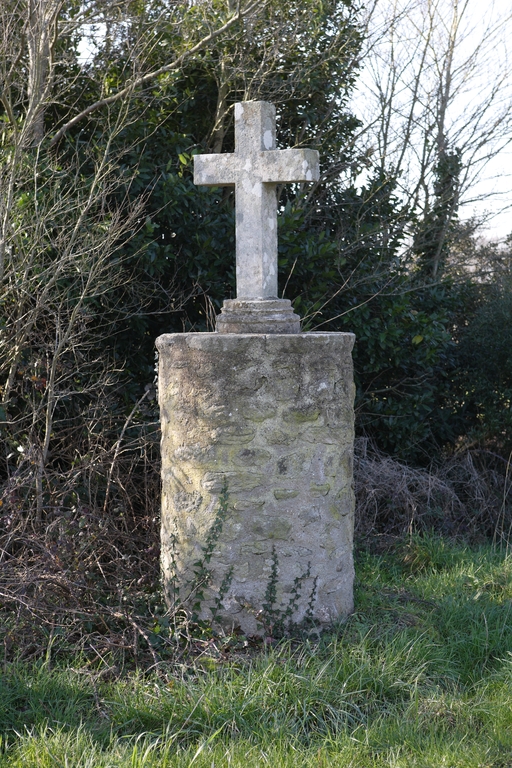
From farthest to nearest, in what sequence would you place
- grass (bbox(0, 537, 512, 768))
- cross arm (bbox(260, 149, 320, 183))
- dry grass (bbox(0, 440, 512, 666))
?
cross arm (bbox(260, 149, 320, 183))
dry grass (bbox(0, 440, 512, 666))
grass (bbox(0, 537, 512, 768))

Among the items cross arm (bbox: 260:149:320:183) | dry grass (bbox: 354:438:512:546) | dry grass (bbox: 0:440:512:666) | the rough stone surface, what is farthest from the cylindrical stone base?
dry grass (bbox: 354:438:512:546)

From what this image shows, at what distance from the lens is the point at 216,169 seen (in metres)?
4.54

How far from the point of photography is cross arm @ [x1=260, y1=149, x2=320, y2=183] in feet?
14.2

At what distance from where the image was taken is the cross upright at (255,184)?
A: 4418mm

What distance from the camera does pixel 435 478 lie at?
6949 millimetres

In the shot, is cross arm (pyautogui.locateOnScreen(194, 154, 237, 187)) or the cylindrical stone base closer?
the cylindrical stone base

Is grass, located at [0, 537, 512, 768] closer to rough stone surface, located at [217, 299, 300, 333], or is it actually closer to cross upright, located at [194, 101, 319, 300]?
rough stone surface, located at [217, 299, 300, 333]

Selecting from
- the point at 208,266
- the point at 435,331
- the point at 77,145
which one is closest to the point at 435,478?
the point at 435,331

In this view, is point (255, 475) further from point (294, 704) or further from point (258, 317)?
point (294, 704)

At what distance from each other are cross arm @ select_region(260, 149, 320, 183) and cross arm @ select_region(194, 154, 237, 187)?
0.18 m

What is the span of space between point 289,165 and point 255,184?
0.71 feet

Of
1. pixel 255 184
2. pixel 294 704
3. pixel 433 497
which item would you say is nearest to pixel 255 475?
pixel 294 704

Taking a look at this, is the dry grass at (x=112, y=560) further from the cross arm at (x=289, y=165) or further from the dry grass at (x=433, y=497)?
the cross arm at (x=289, y=165)

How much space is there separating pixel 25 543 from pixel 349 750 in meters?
2.38
